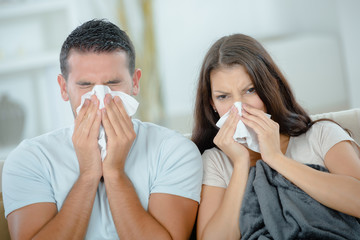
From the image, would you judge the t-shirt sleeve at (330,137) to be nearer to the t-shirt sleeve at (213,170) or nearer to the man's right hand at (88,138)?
the t-shirt sleeve at (213,170)

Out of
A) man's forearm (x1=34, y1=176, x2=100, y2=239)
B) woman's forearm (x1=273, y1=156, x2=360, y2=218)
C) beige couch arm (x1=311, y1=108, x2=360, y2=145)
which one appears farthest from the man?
beige couch arm (x1=311, y1=108, x2=360, y2=145)

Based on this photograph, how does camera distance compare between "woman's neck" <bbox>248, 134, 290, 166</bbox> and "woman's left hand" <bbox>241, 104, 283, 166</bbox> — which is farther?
"woman's neck" <bbox>248, 134, 290, 166</bbox>

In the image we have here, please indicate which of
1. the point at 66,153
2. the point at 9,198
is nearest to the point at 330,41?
the point at 66,153

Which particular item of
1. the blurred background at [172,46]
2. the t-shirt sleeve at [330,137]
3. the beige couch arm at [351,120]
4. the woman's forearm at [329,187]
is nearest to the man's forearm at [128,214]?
the woman's forearm at [329,187]

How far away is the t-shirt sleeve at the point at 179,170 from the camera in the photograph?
5.20ft

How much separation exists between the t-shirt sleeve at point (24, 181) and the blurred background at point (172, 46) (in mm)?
2201

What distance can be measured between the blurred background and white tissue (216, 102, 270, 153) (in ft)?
6.66

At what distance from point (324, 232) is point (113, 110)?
33.4 inches

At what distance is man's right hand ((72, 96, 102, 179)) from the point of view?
5.13 ft

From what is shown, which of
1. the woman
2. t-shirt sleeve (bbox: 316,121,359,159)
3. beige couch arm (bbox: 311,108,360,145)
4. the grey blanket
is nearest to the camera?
the grey blanket

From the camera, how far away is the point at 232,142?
5.40 ft

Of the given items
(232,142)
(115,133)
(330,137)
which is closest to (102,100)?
(115,133)

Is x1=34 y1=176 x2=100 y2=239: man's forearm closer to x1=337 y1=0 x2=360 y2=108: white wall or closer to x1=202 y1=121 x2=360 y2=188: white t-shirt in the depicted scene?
x1=202 y1=121 x2=360 y2=188: white t-shirt

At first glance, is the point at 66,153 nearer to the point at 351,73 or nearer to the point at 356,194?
the point at 356,194
